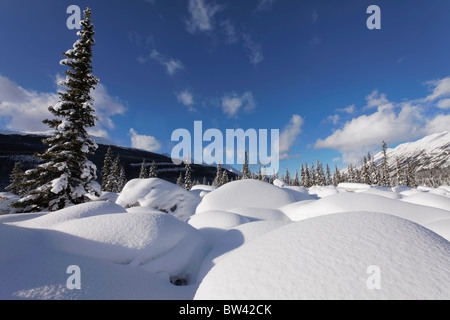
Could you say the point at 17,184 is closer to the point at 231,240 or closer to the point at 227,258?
the point at 231,240

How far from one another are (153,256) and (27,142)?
162 metres

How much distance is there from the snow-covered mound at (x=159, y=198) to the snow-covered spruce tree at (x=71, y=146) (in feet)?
17.5

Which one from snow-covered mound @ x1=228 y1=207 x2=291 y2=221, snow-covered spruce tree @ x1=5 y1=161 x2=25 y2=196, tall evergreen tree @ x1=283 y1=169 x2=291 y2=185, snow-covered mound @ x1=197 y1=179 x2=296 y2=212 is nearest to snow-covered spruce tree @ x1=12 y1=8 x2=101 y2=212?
snow-covered spruce tree @ x1=5 y1=161 x2=25 y2=196

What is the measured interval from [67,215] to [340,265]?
22.0 ft

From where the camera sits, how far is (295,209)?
9.18m

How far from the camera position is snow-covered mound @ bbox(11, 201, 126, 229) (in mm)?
4910

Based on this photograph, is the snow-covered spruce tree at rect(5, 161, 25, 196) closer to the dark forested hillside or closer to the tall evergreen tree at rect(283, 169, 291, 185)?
the dark forested hillside

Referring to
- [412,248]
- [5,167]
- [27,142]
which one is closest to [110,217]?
[412,248]

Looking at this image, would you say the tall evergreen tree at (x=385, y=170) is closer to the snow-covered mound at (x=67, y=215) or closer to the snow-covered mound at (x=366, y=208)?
the snow-covered mound at (x=366, y=208)

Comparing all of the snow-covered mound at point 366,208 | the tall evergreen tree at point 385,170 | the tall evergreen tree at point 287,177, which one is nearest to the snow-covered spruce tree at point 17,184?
the snow-covered mound at point 366,208

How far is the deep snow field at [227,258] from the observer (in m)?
2.12

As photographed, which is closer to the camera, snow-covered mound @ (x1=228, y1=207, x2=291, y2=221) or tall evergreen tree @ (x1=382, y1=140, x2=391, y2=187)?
snow-covered mound @ (x1=228, y1=207, x2=291, y2=221)

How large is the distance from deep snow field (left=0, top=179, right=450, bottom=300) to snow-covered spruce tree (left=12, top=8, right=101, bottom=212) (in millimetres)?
4559

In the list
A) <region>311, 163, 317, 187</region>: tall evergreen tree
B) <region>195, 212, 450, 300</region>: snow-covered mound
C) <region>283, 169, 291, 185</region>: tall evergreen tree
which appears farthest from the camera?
<region>283, 169, 291, 185</region>: tall evergreen tree
